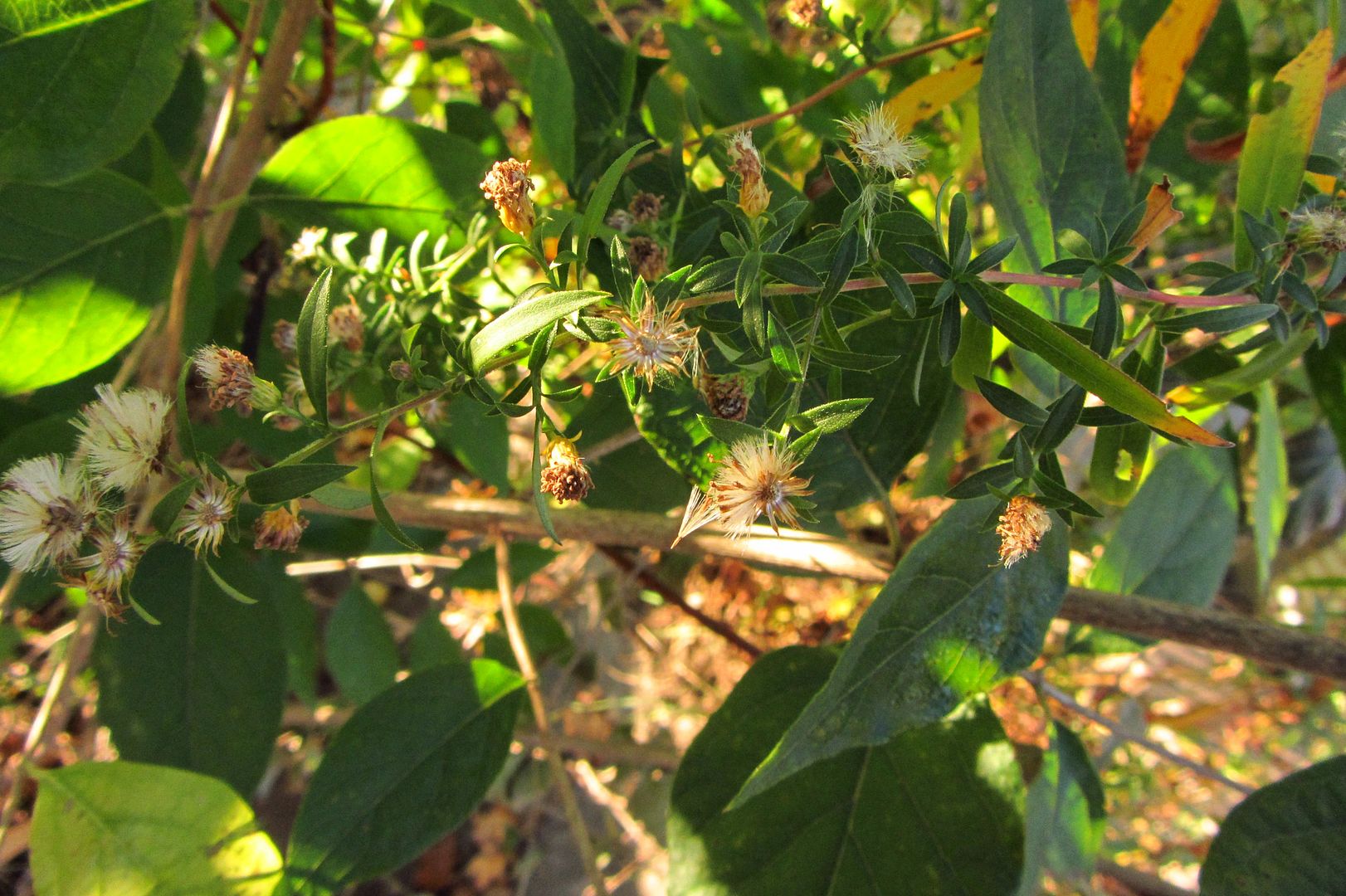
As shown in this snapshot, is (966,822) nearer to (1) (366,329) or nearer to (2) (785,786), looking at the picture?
(2) (785,786)

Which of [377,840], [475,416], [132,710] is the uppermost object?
[475,416]

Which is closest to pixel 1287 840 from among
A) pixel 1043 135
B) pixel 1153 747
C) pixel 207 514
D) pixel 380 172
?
pixel 1153 747

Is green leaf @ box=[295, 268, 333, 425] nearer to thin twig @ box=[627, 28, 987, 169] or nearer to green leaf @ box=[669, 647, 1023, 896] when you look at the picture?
thin twig @ box=[627, 28, 987, 169]

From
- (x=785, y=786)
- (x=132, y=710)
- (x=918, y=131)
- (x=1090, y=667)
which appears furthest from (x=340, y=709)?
(x=1090, y=667)

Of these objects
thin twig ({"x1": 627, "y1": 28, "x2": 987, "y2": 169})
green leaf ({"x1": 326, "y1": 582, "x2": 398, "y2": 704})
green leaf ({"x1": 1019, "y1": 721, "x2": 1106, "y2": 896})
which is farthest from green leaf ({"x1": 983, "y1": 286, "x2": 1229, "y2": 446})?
green leaf ({"x1": 326, "y1": 582, "x2": 398, "y2": 704})

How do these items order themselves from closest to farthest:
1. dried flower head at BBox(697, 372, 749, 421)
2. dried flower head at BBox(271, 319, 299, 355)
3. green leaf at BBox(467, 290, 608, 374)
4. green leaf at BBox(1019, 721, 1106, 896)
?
green leaf at BBox(467, 290, 608, 374), dried flower head at BBox(697, 372, 749, 421), dried flower head at BBox(271, 319, 299, 355), green leaf at BBox(1019, 721, 1106, 896)

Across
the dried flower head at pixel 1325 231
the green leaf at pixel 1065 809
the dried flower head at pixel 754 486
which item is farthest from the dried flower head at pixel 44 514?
the green leaf at pixel 1065 809
